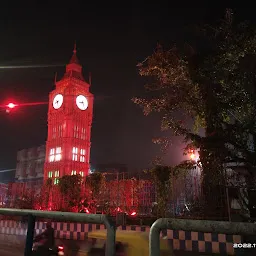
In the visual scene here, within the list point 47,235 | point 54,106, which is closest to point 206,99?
point 47,235

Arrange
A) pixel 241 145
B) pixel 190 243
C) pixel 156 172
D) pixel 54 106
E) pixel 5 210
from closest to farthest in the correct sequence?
pixel 5 210 < pixel 190 243 < pixel 241 145 < pixel 156 172 < pixel 54 106

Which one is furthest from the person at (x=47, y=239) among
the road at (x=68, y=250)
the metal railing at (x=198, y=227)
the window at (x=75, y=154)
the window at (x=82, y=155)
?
the window at (x=82, y=155)

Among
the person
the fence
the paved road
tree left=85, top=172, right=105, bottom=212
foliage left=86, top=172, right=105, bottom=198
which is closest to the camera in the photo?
the person

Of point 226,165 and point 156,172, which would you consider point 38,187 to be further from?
point 226,165

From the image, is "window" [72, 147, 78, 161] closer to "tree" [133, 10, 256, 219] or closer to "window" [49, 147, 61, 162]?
"window" [49, 147, 61, 162]

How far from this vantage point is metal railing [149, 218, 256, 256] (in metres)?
1.78

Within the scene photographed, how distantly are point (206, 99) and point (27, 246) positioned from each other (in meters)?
8.08

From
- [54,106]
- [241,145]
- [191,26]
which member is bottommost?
[241,145]

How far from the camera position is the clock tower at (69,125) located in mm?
48688

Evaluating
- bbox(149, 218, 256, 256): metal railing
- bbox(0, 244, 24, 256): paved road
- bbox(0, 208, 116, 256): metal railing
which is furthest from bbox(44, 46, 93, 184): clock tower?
bbox(149, 218, 256, 256): metal railing

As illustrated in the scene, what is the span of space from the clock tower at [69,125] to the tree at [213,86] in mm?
39559

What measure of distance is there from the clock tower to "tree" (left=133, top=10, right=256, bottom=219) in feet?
130

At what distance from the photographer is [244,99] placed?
966 centimetres

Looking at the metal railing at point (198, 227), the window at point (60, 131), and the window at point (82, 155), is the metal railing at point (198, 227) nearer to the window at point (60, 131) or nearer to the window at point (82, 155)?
the window at point (82, 155)
